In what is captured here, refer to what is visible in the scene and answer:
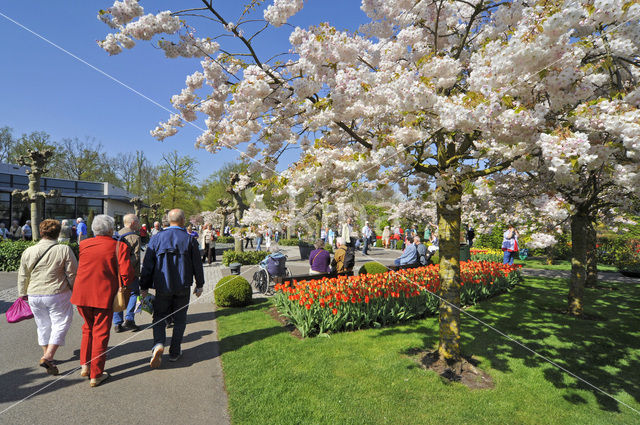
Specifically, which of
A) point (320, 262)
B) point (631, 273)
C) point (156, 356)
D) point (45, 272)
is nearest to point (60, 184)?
point (320, 262)

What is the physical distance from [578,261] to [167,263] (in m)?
7.82

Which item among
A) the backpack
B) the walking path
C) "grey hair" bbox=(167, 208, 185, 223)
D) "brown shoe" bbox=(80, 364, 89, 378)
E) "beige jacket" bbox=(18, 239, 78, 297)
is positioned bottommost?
the walking path

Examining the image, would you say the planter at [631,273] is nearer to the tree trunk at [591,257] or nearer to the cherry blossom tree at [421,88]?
the tree trunk at [591,257]

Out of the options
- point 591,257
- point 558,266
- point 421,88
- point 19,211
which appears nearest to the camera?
point 421,88

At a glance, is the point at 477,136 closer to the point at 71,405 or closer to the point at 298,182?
the point at 298,182

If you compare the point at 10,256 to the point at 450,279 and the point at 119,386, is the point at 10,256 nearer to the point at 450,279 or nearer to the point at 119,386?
the point at 119,386

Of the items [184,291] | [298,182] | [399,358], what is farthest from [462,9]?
[184,291]

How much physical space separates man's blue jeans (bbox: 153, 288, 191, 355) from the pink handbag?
56.9 inches

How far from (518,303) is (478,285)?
1.00 meters

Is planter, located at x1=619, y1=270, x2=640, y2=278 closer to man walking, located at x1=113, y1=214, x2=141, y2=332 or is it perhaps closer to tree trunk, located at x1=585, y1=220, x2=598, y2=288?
tree trunk, located at x1=585, y1=220, x2=598, y2=288

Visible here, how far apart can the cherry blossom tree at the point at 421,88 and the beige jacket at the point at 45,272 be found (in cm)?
301

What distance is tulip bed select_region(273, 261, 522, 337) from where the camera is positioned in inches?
209

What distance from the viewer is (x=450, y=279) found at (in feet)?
13.9

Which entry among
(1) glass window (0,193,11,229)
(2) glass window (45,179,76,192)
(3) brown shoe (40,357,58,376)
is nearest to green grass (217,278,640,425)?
Answer: (3) brown shoe (40,357,58,376)
